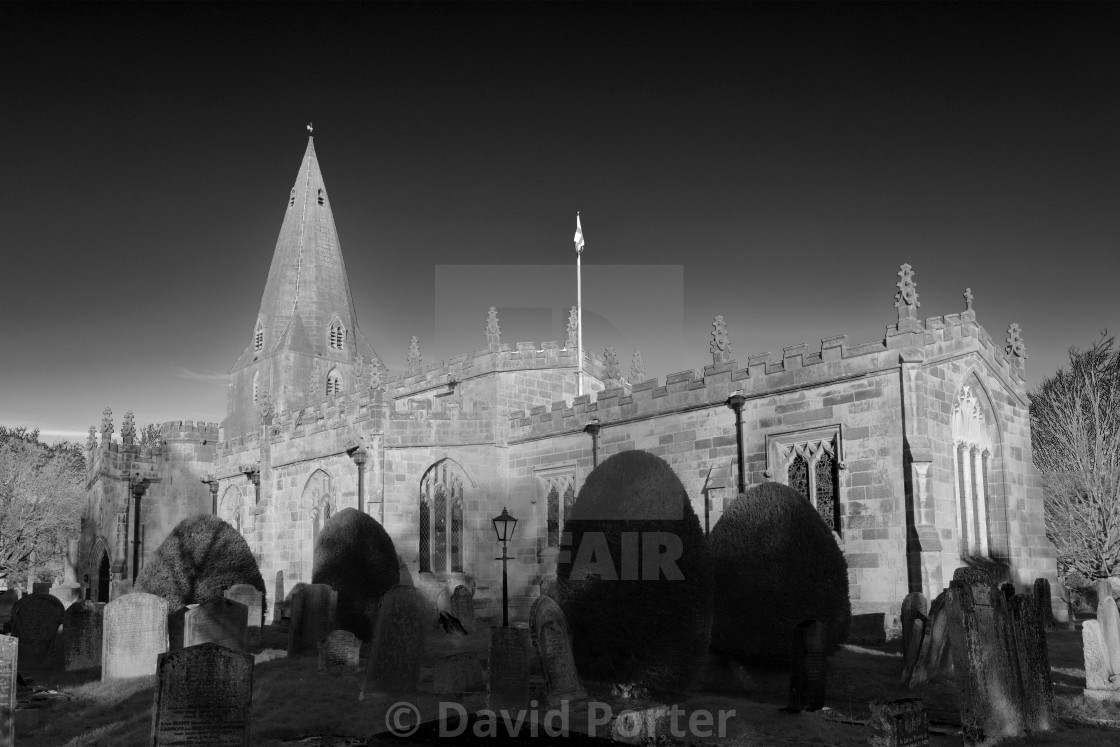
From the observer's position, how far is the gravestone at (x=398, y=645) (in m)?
13.1

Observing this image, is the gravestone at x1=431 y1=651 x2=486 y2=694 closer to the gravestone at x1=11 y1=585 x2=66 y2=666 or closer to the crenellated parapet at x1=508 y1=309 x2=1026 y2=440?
the gravestone at x1=11 y1=585 x2=66 y2=666

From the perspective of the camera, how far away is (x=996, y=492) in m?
21.6

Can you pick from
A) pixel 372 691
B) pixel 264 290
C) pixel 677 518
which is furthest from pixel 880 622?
pixel 264 290

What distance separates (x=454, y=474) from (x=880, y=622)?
1301 centimetres

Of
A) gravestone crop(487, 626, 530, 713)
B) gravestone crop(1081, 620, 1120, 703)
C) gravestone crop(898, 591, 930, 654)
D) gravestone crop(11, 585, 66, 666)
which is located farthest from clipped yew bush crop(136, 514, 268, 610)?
gravestone crop(1081, 620, 1120, 703)

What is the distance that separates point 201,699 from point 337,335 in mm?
51044

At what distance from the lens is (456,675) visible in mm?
13477

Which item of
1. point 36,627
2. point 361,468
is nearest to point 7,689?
point 36,627

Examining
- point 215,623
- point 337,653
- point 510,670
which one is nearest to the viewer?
point 510,670

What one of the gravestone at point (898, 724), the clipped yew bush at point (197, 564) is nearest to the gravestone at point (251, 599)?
the clipped yew bush at point (197, 564)

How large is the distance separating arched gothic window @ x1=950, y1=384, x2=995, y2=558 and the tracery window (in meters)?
2.46

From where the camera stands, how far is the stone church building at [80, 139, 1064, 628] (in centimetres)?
1891

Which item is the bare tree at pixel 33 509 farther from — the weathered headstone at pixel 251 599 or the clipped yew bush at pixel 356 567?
the clipped yew bush at pixel 356 567

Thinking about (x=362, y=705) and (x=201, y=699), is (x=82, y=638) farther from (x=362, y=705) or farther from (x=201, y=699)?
(x=201, y=699)
